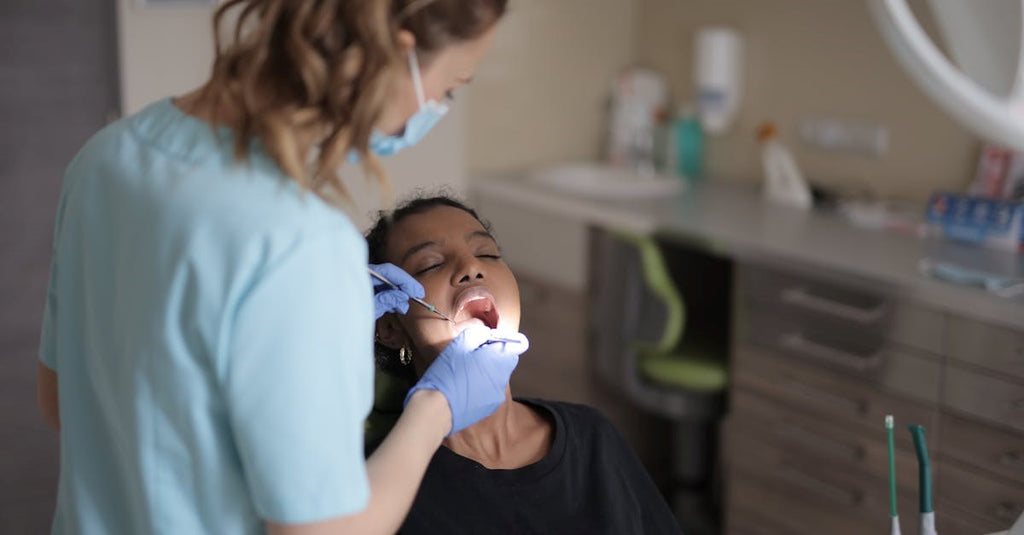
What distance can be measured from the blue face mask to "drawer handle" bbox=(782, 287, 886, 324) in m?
1.45

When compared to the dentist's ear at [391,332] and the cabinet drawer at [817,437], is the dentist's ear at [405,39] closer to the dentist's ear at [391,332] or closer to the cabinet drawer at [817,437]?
the dentist's ear at [391,332]

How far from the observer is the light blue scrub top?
893 millimetres

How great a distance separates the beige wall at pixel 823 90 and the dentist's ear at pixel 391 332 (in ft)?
6.01

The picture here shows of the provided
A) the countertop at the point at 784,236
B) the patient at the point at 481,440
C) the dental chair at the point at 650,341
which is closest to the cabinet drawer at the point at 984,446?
the countertop at the point at 784,236

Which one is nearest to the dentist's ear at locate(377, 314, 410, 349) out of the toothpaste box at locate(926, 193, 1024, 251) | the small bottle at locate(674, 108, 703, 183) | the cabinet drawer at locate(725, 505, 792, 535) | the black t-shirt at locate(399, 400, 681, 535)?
the black t-shirt at locate(399, 400, 681, 535)

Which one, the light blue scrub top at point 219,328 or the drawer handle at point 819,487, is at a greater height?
the light blue scrub top at point 219,328

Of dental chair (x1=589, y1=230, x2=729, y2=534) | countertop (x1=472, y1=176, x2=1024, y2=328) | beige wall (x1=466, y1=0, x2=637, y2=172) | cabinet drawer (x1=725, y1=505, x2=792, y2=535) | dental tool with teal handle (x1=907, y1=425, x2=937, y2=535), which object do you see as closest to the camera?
dental tool with teal handle (x1=907, y1=425, x2=937, y2=535)

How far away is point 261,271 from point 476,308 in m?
0.46

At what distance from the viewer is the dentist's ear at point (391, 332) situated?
4.52 feet

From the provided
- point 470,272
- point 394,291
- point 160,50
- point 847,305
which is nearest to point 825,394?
point 847,305

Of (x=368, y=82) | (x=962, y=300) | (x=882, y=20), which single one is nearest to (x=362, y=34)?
(x=368, y=82)

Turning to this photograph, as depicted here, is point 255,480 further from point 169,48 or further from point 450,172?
point 450,172

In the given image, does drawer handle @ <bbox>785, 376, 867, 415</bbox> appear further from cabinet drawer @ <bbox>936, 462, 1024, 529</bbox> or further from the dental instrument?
Result: the dental instrument

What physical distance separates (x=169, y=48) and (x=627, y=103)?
1356 mm
